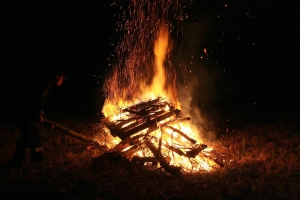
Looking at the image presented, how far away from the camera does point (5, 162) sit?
19.9ft

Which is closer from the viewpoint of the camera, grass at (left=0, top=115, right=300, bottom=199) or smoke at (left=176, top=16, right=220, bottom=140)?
grass at (left=0, top=115, right=300, bottom=199)

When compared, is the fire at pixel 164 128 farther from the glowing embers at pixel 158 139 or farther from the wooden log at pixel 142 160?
the wooden log at pixel 142 160

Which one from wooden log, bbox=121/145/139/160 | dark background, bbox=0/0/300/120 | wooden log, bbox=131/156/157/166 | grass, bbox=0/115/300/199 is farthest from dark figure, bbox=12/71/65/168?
dark background, bbox=0/0/300/120

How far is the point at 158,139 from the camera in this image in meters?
6.37

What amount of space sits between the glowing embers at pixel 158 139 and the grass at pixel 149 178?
0.26 meters

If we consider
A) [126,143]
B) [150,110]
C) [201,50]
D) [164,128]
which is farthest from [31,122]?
[201,50]

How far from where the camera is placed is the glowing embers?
18.9ft

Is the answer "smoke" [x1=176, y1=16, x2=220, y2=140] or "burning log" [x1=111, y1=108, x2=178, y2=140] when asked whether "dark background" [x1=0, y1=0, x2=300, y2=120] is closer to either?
"smoke" [x1=176, y1=16, x2=220, y2=140]

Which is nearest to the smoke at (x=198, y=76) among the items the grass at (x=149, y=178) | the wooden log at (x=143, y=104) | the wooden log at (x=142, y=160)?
the wooden log at (x=143, y=104)

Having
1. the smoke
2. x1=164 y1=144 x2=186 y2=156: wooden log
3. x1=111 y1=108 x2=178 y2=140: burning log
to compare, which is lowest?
x1=164 y1=144 x2=186 y2=156: wooden log

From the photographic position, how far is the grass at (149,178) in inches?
188

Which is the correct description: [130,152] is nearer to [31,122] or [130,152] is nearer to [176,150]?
[176,150]

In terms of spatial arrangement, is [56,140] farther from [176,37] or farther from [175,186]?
[176,37]

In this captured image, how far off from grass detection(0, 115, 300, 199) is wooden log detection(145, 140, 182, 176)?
0.11 m
